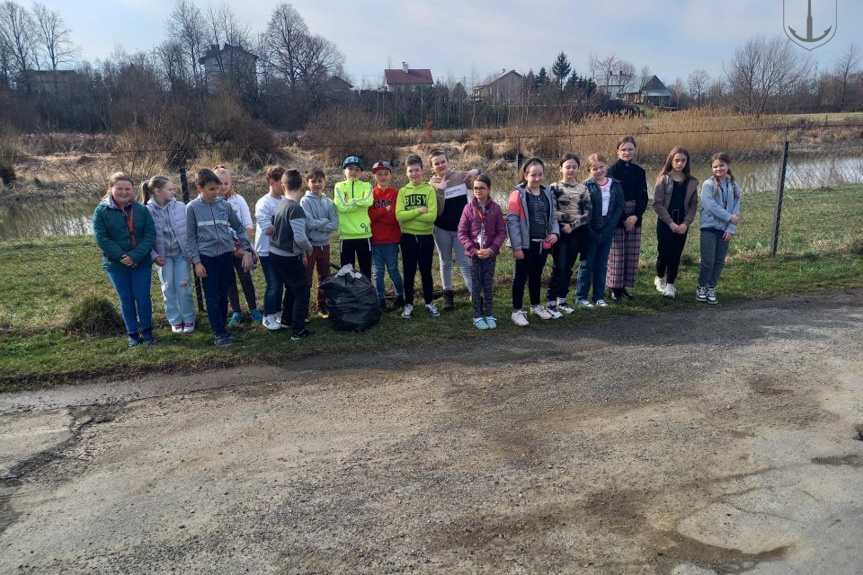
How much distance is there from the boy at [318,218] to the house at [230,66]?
124ft

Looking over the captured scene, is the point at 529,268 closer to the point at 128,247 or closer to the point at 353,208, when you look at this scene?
the point at 353,208

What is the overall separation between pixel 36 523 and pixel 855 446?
5211mm

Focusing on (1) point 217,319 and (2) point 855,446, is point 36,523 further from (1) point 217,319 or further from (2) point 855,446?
(2) point 855,446

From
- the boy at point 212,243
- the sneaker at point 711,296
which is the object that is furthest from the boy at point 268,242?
the sneaker at point 711,296

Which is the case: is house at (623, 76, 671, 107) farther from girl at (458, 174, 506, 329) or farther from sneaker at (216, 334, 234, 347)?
sneaker at (216, 334, 234, 347)

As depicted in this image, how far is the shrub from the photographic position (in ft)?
21.6

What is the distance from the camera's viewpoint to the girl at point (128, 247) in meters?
5.95

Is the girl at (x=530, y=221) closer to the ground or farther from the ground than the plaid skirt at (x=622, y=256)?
farther from the ground

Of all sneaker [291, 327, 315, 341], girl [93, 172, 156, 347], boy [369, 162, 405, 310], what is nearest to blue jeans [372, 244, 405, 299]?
boy [369, 162, 405, 310]

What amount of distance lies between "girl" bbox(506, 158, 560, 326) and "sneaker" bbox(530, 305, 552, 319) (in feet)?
0.81

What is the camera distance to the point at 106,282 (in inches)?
364

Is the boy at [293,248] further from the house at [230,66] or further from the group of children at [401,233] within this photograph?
the house at [230,66]

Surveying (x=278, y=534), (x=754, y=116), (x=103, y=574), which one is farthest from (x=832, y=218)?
(x=103, y=574)

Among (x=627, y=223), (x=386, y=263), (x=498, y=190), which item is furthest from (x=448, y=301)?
(x=498, y=190)
